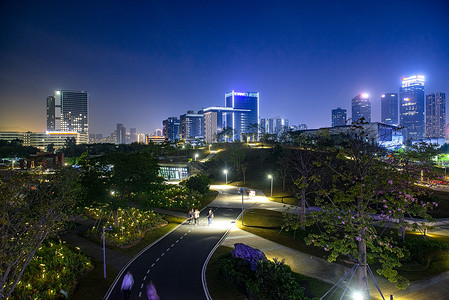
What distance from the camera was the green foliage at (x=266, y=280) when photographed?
14.8 meters

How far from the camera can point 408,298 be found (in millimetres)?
14984

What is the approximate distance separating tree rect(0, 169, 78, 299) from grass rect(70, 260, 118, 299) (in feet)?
13.3

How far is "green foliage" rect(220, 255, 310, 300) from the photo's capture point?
14773mm

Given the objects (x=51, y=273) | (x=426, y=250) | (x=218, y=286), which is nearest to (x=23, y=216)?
(x=51, y=273)

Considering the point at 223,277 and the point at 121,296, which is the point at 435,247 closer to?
the point at 223,277

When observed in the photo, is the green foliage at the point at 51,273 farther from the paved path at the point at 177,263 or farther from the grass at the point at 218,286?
the grass at the point at 218,286

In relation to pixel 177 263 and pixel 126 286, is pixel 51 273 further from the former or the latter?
pixel 177 263

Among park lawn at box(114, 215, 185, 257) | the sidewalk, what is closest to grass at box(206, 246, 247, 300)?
the sidewalk

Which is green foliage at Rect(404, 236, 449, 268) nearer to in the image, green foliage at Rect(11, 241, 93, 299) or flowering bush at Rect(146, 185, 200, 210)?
green foliage at Rect(11, 241, 93, 299)

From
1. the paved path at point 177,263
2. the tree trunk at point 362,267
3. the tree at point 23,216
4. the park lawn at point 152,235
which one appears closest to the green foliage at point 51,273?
the tree at point 23,216

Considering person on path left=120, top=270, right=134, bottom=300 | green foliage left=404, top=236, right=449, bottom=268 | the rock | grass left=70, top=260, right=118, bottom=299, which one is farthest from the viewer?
green foliage left=404, top=236, right=449, bottom=268

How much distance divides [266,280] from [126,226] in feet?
52.4

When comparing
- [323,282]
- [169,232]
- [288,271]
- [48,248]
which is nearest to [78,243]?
[48,248]

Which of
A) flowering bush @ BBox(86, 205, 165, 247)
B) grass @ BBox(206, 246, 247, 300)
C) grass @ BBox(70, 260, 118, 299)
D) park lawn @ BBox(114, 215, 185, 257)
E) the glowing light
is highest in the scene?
the glowing light
